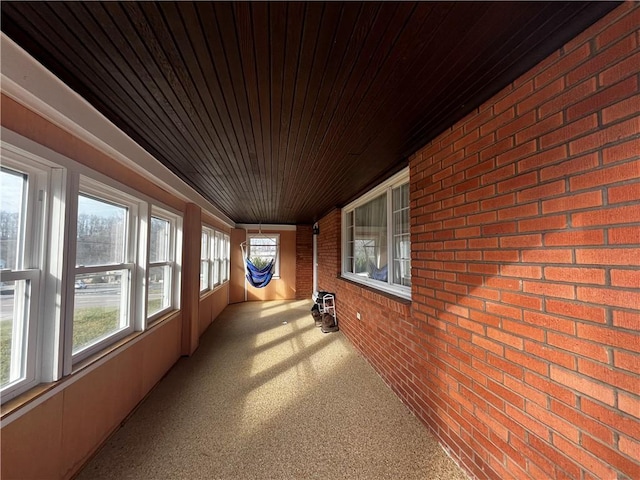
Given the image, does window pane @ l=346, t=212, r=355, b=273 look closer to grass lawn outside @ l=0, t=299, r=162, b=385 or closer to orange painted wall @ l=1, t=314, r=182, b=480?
orange painted wall @ l=1, t=314, r=182, b=480

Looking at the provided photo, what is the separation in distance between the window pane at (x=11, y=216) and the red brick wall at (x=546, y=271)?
2444 millimetres

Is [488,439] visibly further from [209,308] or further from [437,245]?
[209,308]

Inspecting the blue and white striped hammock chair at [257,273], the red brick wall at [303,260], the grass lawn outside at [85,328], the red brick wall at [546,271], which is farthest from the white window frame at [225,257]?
the red brick wall at [546,271]

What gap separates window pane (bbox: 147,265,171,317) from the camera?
287cm

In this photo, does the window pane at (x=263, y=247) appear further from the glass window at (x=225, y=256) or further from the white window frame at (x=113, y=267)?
the white window frame at (x=113, y=267)

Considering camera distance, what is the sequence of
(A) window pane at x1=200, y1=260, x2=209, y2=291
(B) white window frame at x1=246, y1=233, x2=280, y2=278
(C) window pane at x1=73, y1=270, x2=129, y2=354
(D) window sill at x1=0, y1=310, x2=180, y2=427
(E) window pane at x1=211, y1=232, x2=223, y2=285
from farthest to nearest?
1. (B) white window frame at x1=246, y1=233, x2=280, y2=278
2. (E) window pane at x1=211, y1=232, x2=223, y2=285
3. (A) window pane at x1=200, y1=260, x2=209, y2=291
4. (C) window pane at x1=73, y1=270, x2=129, y2=354
5. (D) window sill at x1=0, y1=310, x2=180, y2=427

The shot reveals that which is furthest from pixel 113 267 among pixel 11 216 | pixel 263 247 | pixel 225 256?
pixel 263 247

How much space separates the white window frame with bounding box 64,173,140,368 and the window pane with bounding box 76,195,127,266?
1.8 inches

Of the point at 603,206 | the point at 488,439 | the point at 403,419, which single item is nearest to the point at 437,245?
the point at 603,206

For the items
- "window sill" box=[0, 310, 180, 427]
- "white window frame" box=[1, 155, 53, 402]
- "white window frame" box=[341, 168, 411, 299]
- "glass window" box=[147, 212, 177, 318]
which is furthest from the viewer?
"glass window" box=[147, 212, 177, 318]

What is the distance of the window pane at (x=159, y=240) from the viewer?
287 cm

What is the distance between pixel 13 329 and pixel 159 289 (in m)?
1.79

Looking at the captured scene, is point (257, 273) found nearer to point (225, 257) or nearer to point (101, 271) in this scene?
point (225, 257)

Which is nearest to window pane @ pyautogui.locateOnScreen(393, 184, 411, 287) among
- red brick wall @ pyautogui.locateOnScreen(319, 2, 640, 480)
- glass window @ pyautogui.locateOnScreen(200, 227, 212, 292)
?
red brick wall @ pyautogui.locateOnScreen(319, 2, 640, 480)
